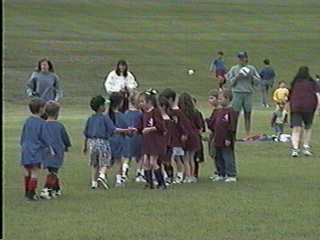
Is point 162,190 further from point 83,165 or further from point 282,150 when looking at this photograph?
point 282,150

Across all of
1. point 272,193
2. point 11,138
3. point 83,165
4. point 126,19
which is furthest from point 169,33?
point 272,193

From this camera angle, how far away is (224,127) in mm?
15602

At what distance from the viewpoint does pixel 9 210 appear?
12.6 meters

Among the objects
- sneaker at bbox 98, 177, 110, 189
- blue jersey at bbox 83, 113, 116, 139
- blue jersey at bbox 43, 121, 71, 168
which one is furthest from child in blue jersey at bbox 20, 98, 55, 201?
sneaker at bbox 98, 177, 110, 189

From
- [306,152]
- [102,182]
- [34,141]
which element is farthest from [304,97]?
[34,141]

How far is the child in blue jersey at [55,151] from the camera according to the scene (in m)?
13.6

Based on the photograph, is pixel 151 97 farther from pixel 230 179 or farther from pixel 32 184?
pixel 32 184

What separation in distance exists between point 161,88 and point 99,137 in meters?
26.4

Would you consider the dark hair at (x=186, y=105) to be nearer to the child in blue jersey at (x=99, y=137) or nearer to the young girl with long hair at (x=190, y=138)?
the young girl with long hair at (x=190, y=138)

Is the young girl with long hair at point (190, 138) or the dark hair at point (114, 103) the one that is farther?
the young girl with long hair at point (190, 138)

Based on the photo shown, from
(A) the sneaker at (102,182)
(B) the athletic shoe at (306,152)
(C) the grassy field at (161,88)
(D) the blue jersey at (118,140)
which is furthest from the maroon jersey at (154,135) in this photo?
(B) the athletic shoe at (306,152)

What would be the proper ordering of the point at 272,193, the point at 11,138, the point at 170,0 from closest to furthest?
the point at 272,193
the point at 11,138
the point at 170,0

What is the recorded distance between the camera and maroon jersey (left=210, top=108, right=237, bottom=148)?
15.6 metres

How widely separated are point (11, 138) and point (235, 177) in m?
8.01
